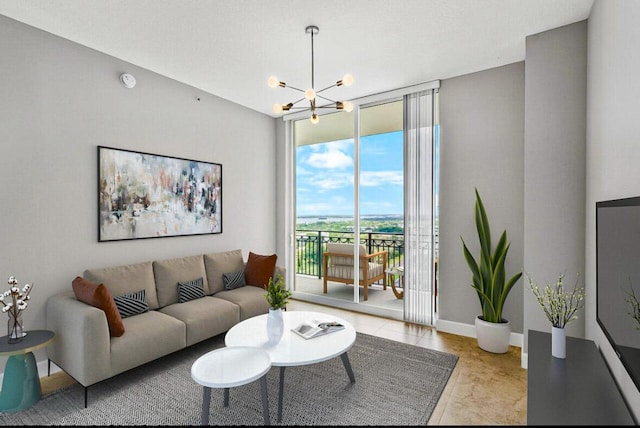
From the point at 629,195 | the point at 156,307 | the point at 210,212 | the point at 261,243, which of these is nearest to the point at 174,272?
the point at 156,307

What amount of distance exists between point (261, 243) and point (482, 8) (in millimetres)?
3736

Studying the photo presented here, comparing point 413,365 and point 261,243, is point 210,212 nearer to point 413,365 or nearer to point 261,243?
point 261,243

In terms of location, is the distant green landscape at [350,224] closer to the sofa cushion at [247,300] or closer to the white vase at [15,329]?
the sofa cushion at [247,300]

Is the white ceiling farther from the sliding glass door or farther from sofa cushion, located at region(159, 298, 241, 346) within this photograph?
sofa cushion, located at region(159, 298, 241, 346)

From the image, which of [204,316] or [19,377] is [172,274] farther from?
[19,377]

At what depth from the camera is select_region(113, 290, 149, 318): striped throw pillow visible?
8.61ft

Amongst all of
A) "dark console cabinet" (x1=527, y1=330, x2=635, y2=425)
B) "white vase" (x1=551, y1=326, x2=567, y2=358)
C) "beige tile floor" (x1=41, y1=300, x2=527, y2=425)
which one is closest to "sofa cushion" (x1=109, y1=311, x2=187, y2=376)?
"beige tile floor" (x1=41, y1=300, x2=527, y2=425)

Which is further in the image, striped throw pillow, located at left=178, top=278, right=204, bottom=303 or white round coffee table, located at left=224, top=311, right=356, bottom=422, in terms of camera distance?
striped throw pillow, located at left=178, top=278, right=204, bottom=303

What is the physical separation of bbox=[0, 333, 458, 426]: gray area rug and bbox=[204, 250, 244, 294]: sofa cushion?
92cm

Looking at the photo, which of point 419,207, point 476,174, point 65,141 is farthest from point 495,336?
point 65,141

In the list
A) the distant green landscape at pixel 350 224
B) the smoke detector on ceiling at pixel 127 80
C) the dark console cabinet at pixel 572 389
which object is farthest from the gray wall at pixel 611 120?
the smoke detector on ceiling at pixel 127 80

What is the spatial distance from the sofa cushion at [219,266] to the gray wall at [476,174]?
2.44m

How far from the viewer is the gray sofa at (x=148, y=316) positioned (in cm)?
212

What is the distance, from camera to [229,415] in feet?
6.33
